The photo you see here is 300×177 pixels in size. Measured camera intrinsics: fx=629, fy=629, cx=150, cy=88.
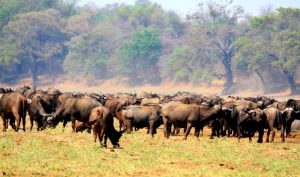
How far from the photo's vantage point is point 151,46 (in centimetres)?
9294

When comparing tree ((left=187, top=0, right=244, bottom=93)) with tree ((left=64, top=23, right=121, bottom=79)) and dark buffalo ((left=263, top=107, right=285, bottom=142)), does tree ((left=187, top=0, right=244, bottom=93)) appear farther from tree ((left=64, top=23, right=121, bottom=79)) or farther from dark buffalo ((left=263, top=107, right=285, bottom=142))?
dark buffalo ((left=263, top=107, right=285, bottom=142))

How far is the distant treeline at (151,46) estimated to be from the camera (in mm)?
76875

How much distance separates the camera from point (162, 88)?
90875mm

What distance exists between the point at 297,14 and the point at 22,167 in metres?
67.0

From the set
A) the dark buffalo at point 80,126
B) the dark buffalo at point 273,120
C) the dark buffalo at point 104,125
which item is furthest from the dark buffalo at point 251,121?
the dark buffalo at point 104,125

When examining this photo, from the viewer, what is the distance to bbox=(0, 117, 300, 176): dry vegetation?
1449cm

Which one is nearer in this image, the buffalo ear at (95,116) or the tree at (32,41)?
the buffalo ear at (95,116)

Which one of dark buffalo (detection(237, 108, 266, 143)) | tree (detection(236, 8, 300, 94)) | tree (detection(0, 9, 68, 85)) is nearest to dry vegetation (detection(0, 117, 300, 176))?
dark buffalo (detection(237, 108, 266, 143))

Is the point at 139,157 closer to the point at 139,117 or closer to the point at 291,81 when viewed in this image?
the point at 139,117

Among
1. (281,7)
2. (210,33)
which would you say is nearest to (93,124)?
(281,7)

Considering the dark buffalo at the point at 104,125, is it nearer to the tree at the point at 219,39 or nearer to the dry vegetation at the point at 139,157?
the dry vegetation at the point at 139,157

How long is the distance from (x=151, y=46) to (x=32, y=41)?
2023cm

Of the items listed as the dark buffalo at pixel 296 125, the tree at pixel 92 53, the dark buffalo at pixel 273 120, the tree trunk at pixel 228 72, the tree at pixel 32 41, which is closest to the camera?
the dark buffalo at pixel 273 120

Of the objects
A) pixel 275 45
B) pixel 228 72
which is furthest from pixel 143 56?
pixel 275 45
